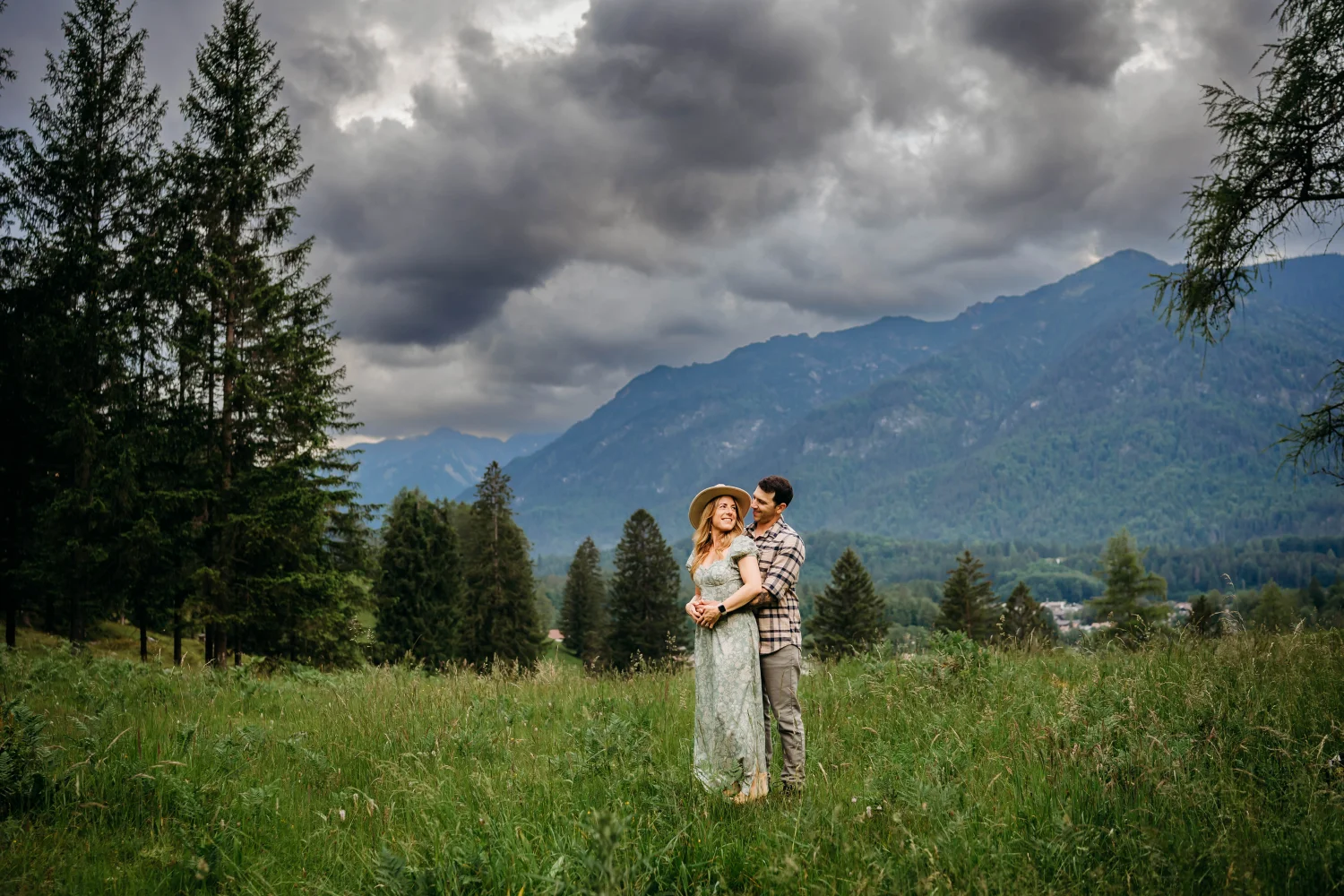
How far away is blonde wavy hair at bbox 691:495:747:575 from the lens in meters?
5.05

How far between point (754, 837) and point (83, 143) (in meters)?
22.9

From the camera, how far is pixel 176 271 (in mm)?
17078

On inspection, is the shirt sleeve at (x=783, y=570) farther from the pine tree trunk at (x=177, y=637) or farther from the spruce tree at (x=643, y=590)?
the spruce tree at (x=643, y=590)

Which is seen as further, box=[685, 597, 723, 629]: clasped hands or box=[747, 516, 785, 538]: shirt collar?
box=[747, 516, 785, 538]: shirt collar

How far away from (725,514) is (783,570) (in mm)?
561

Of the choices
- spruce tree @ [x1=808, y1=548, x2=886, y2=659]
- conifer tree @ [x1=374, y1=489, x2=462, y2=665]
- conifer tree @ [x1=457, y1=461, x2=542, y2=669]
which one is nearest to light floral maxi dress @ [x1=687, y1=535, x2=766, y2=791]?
conifer tree @ [x1=374, y1=489, x2=462, y2=665]

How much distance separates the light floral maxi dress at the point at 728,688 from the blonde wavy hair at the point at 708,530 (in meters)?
0.15

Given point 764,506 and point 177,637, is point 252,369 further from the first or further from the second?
point 764,506

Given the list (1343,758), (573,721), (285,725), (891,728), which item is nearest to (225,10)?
(285,725)

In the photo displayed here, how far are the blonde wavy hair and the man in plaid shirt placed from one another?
198mm

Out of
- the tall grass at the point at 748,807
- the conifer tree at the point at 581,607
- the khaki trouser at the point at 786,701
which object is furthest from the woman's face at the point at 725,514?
the conifer tree at the point at 581,607

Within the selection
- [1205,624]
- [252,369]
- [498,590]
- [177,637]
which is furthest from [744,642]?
[498,590]

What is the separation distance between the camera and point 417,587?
3766 cm

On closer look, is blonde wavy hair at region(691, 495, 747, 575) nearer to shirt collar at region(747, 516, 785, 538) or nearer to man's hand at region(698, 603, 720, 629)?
shirt collar at region(747, 516, 785, 538)
